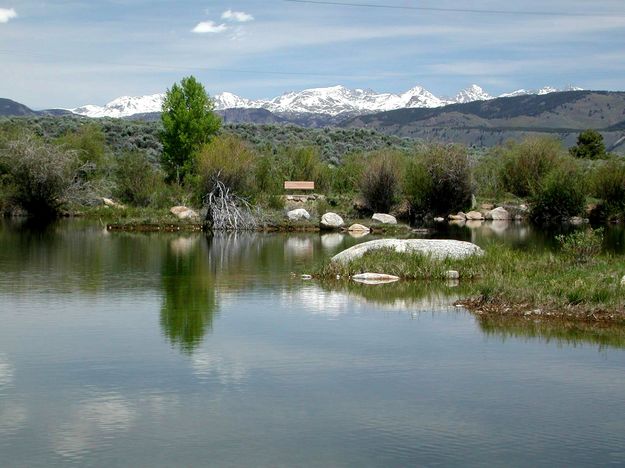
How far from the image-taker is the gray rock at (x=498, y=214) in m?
50.4

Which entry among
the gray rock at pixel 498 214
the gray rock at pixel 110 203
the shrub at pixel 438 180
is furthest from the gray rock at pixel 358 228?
the gray rock at pixel 110 203

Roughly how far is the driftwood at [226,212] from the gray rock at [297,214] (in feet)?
6.22

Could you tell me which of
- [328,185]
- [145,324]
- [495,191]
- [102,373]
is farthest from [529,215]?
[102,373]

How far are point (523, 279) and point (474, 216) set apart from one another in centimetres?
3189

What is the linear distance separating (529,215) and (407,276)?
30.8 m

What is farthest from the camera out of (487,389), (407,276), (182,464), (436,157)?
(436,157)

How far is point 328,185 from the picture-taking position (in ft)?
189

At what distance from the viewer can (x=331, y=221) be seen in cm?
4053

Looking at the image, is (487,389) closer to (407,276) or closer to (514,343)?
(514,343)

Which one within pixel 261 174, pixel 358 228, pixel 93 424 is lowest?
pixel 93 424

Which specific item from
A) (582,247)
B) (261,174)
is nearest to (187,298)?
(582,247)

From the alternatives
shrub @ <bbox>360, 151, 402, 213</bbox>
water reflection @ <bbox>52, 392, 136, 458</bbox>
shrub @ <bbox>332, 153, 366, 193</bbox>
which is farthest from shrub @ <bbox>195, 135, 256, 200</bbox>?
water reflection @ <bbox>52, 392, 136, 458</bbox>

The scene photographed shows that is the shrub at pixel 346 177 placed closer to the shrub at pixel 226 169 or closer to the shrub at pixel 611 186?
the shrub at pixel 611 186

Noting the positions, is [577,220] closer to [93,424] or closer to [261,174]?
[261,174]
